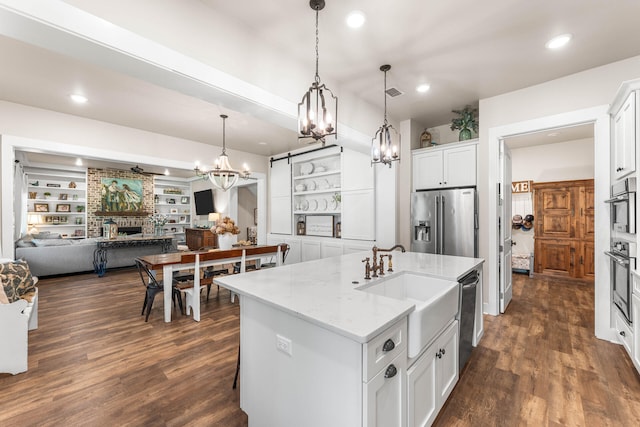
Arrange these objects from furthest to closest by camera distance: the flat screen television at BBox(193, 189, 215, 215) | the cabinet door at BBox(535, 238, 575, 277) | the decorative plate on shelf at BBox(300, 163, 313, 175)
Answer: the flat screen television at BBox(193, 189, 215, 215)
the decorative plate on shelf at BBox(300, 163, 313, 175)
the cabinet door at BBox(535, 238, 575, 277)

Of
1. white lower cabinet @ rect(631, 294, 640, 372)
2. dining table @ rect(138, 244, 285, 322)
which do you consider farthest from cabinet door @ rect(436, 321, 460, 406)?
dining table @ rect(138, 244, 285, 322)

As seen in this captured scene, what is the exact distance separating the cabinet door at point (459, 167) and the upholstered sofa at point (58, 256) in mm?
7214

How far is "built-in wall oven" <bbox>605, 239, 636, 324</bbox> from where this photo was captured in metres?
2.34

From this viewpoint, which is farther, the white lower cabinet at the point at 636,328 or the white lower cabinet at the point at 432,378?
the white lower cabinet at the point at 636,328

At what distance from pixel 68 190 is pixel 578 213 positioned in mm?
13058

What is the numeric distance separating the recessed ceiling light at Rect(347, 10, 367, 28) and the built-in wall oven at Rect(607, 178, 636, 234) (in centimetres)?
252

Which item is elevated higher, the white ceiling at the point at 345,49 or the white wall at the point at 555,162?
the white ceiling at the point at 345,49

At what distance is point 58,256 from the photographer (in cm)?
575

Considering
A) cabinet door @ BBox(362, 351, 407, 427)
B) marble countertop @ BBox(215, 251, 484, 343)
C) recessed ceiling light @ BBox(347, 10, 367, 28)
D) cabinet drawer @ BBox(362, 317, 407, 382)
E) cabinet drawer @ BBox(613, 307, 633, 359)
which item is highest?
recessed ceiling light @ BBox(347, 10, 367, 28)

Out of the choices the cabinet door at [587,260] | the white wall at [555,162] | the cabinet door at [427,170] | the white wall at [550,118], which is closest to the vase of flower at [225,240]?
the cabinet door at [427,170]

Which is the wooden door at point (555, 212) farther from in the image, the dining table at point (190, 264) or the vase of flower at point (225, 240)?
the vase of flower at point (225, 240)

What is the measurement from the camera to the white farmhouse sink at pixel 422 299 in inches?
52.8

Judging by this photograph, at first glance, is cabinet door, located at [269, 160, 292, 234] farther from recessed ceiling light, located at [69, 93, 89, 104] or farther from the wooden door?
the wooden door

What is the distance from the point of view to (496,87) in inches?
134
